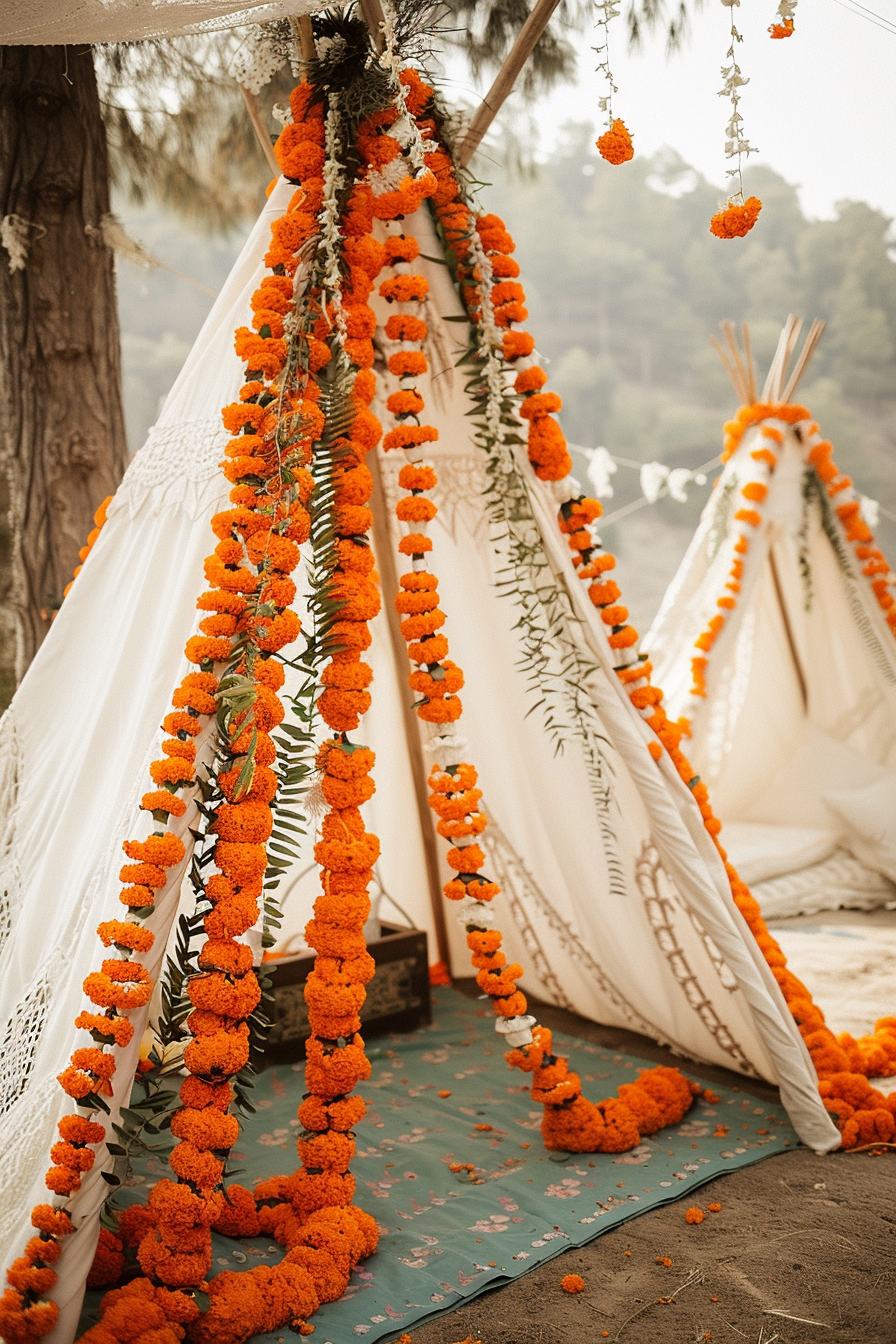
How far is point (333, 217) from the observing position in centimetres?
204

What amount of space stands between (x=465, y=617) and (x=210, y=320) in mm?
1008

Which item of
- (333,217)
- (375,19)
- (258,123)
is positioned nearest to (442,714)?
(333,217)

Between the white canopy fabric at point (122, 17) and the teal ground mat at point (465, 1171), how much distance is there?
7.17 feet

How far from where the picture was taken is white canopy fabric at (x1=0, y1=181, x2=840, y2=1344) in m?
1.88

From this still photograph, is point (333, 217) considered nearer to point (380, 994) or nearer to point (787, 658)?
point (380, 994)

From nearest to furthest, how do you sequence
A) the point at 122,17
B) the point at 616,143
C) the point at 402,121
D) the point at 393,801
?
the point at 616,143, the point at 122,17, the point at 402,121, the point at 393,801

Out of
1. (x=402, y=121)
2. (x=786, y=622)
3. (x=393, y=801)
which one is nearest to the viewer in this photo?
(x=402, y=121)

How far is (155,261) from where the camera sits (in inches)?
121

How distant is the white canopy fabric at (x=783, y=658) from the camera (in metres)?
4.45

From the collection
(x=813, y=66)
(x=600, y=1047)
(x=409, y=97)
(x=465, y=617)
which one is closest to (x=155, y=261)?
(x=409, y=97)

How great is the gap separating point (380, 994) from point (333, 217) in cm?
209

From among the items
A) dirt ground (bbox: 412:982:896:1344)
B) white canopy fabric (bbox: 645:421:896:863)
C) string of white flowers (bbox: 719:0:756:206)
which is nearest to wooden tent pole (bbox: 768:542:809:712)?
white canopy fabric (bbox: 645:421:896:863)

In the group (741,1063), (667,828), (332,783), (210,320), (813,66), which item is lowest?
(741,1063)

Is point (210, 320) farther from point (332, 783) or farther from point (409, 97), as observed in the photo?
point (332, 783)
